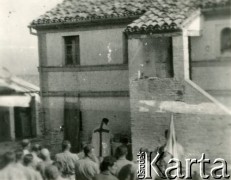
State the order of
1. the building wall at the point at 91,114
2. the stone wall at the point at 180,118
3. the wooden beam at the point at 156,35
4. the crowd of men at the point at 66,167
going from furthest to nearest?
1. the building wall at the point at 91,114
2. the wooden beam at the point at 156,35
3. the stone wall at the point at 180,118
4. the crowd of men at the point at 66,167

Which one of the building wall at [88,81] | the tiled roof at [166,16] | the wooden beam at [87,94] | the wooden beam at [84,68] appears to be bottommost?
the wooden beam at [87,94]

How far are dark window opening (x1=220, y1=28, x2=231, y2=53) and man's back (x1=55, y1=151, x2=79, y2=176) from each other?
271cm

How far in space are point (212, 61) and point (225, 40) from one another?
1.57 feet

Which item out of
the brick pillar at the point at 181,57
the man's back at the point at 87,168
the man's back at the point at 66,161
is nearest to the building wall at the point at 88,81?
the brick pillar at the point at 181,57

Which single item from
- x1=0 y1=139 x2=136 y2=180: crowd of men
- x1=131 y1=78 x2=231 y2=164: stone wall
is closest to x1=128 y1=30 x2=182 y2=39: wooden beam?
x1=131 y1=78 x2=231 y2=164: stone wall

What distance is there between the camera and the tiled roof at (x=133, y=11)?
690cm

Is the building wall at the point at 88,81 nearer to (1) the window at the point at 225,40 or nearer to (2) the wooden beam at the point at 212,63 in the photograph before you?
(2) the wooden beam at the point at 212,63

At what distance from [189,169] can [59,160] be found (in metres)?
1.89

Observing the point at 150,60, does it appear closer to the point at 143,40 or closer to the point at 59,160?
the point at 143,40

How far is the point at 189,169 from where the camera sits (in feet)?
19.1

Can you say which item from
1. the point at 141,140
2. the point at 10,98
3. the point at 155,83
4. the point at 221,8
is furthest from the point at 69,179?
the point at 10,98

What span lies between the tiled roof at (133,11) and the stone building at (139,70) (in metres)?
0.02

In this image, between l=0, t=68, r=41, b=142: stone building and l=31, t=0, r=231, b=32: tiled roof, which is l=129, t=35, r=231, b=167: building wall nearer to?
l=31, t=0, r=231, b=32: tiled roof

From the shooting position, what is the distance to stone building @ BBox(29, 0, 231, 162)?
651cm
